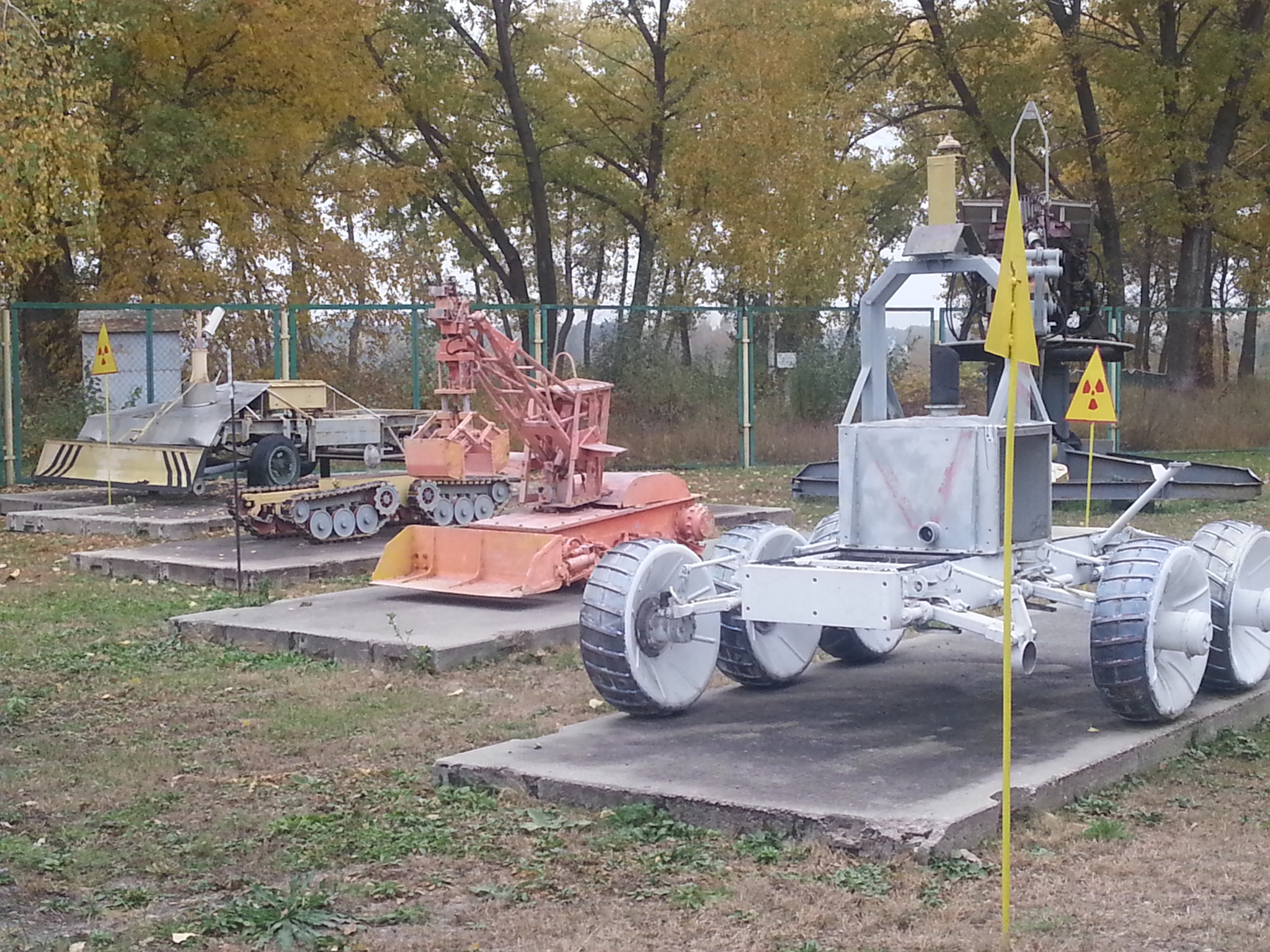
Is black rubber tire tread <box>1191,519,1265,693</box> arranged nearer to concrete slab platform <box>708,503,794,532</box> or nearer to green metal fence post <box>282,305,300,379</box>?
concrete slab platform <box>708,503,794,532</box>

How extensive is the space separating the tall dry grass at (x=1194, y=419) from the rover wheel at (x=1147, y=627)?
61.8 ft

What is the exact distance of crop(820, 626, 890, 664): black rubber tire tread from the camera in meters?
8.62

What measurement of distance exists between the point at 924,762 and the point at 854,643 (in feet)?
6.86

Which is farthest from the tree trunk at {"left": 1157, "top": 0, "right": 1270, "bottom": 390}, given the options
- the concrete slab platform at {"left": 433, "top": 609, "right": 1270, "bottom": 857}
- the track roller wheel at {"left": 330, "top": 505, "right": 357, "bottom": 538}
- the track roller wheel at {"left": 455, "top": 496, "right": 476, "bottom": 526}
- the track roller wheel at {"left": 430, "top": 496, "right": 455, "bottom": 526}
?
the concrete slab platform at {"left": 433, "top": 609, "right": 1270, "bottom": 857}

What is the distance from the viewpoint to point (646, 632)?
7.31 m

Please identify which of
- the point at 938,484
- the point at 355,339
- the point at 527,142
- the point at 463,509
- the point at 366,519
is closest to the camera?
the point at 938,484

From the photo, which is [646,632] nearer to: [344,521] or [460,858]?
[460,858]

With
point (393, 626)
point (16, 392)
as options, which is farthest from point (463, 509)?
point (16, 392)

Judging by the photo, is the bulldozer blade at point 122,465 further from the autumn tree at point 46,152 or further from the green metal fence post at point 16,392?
the green metal fence post at point 16,392

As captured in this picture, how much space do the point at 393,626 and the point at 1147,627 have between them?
4908 mm

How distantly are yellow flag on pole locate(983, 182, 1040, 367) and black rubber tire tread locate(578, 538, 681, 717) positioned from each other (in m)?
2.54

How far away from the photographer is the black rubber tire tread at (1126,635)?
6.84 m

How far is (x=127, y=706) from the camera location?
852cm

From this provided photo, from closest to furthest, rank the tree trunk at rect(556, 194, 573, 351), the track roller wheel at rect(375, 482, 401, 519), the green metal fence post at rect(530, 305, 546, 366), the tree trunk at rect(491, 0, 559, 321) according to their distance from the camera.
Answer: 1. the track roller wheel at rect(375, 482, 401, 519)
2. the green metal fence post at rect(530, 305, 546, 366)
3. the tree trunk at rect(491, 0, 559, 321)
4. the tree trunk at rect(556, 194, 573, 351)
